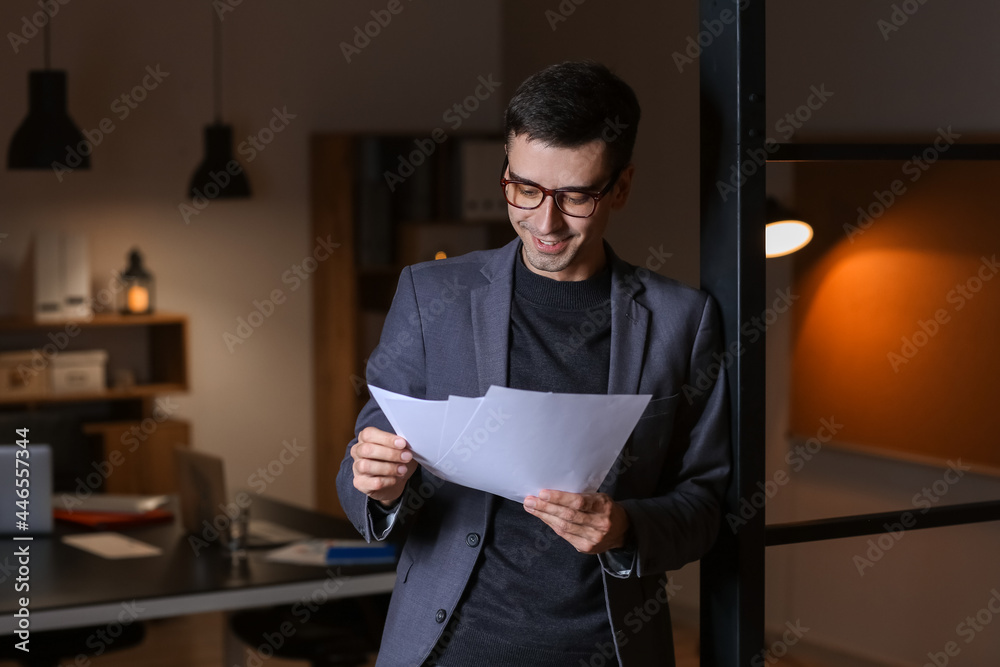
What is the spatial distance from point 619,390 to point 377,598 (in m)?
2.06

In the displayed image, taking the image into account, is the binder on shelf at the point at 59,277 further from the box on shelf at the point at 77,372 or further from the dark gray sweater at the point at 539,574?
the dark gray sweater at the point at 539,574

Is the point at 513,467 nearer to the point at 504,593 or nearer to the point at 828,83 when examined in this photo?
the point at 504,593

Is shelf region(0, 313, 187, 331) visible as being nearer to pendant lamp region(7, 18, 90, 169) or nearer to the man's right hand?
pendant lamp region(7, 18, 90, 169)

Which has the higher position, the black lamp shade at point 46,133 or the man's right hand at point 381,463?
the black lamp shade at point 46,133

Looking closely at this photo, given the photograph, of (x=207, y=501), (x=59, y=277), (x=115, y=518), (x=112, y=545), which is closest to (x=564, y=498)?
(x=207, y=501)

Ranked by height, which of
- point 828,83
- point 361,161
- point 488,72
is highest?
point 488,72

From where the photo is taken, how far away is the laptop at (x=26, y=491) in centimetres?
316

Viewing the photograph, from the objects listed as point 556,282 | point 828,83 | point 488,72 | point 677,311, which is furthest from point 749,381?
point 488,72

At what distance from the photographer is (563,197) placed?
1.45 metres

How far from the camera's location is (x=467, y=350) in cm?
155

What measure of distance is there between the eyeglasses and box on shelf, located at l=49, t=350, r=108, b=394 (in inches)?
158

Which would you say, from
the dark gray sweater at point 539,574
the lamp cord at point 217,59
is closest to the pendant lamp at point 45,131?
the lamp cord at point 217,59

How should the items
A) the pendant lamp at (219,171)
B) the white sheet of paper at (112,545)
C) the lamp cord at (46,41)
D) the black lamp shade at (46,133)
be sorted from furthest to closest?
the pendant lamp at (219,171) < the lamp cord at (46,41) < the black lamp shade at (46,133) < the white sheet of paper at (112,545)

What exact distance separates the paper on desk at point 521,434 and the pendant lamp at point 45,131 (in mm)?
3347
